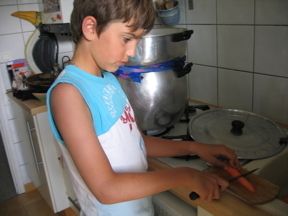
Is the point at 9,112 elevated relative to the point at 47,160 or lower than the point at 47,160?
elevated

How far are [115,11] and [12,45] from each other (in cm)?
137

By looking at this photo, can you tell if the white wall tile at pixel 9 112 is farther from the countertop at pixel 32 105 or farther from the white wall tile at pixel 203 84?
the white wall tile at pixel 203 84

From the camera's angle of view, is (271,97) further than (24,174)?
No

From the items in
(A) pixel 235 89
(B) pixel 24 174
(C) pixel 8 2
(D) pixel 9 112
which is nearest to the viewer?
(A) pixel 235 89

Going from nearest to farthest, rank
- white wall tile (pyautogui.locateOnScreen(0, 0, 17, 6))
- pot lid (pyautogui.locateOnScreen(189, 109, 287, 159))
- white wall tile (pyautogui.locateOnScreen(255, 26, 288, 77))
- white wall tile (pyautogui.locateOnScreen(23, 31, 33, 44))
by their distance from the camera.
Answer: pot lid (pyautogui.locateOnScreen(189, 109, 287, 159)) → white wall tile (pyautogui.locateOnScreen(255, 26, 288, 77)) → white wall tile (pyautogui.locateOnScreen(0, 0, 17, 6)) → white wall tile (pyautogui.locateOnScreen(23, 31, 33, 44))

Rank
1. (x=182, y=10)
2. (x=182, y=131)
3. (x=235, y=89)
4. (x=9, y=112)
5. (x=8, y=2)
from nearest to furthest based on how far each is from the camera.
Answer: (x=182, y=131), (x=235, y=89), (x=182, y=10), (x=8, y=2), (x=9, y=112)

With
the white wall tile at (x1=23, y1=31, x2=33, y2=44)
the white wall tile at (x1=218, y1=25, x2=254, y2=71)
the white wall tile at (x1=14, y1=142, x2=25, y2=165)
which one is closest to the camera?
the white wall tile at (x1=218, y1=25, x2=254, y2=71)

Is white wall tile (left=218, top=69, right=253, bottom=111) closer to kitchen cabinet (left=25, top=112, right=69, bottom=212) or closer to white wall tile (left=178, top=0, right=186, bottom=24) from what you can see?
white wall tile (left=178, top=0, right=186, bottom=24)

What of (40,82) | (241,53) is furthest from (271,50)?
(40,82)

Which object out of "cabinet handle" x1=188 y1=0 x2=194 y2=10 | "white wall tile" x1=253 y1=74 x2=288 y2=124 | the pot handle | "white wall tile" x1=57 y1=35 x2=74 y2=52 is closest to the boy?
the pot handle

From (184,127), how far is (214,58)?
0.33m

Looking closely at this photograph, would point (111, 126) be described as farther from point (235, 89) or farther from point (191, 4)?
point (191, 4)

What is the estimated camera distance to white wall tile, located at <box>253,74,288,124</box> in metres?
0.98

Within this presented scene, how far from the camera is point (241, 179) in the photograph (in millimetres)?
645
